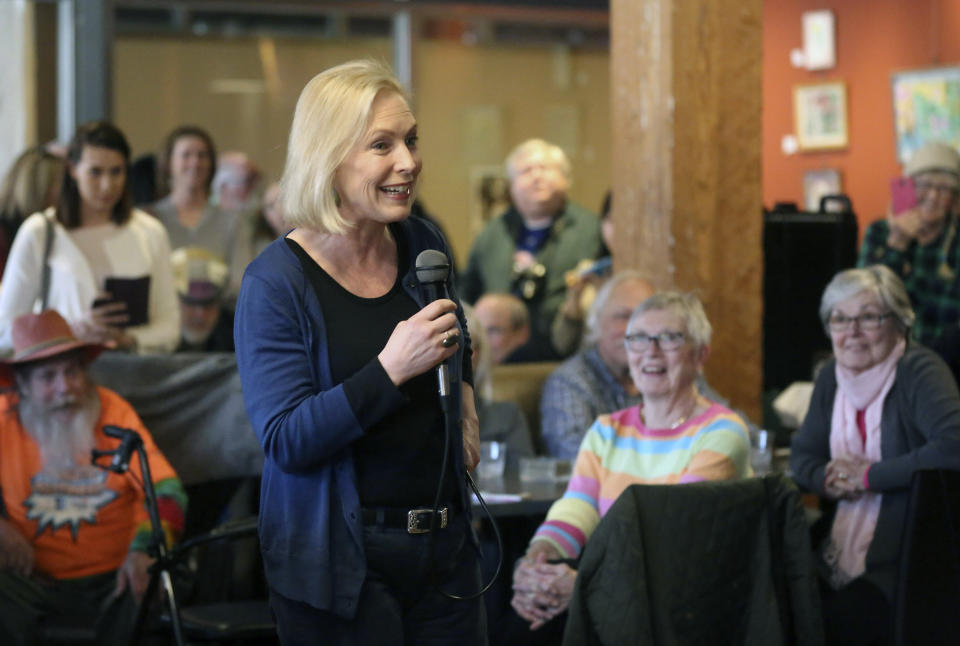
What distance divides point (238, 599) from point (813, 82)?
5.82 metres

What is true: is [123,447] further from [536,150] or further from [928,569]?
[536,150]

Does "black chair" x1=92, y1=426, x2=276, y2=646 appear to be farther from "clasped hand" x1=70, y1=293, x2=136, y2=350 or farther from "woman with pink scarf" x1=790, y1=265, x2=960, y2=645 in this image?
"woman with pink scarf" x1=790, y1=265, x2=960, y2=645

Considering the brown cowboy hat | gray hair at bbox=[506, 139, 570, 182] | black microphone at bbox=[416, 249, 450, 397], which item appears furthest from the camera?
gray hair at bbox=[506, 139, 570, 182]

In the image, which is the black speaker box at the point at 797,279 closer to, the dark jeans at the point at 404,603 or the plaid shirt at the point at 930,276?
the plaid shirt at the point at 930,276

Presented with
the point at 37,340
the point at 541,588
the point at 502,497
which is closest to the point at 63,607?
the point at 37,340

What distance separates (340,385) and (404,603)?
361 millimetres

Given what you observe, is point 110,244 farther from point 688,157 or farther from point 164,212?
point 688,157

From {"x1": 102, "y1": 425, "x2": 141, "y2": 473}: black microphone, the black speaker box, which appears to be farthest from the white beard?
the black speaker box

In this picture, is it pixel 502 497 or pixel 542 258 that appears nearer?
pixel 502 497

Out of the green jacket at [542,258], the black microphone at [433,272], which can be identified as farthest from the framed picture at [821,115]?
the black microphone at [433,272]

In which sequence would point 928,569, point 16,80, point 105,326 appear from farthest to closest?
point 16,80 < point 105,326 < point 928,569

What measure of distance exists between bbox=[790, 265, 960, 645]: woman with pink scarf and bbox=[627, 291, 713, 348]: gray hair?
1.51 feet

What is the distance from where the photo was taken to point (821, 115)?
8.55 m

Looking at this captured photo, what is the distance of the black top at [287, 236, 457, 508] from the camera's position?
2008 millimetres
